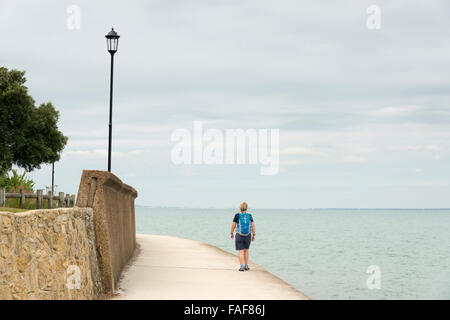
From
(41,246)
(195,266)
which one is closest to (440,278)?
(195,266)

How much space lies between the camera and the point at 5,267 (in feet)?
23.7

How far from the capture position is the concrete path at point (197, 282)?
11.5m

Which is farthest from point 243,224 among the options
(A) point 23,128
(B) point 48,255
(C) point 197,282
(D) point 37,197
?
(A) point 23,128

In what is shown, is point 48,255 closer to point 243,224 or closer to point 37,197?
point 243,224

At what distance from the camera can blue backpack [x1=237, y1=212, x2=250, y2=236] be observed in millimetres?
15351

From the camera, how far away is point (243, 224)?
15.4 m

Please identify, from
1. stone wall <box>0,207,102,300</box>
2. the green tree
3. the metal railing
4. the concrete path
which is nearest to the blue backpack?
the concrete path

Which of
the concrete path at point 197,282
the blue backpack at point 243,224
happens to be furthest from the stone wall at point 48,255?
the blue backpack at point 243,224

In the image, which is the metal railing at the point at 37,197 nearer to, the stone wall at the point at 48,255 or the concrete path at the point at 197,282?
the concrete path at the point at 197,282

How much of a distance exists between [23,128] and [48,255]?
41850 millimetres

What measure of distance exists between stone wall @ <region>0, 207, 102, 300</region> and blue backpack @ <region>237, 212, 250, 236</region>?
5.22 meters

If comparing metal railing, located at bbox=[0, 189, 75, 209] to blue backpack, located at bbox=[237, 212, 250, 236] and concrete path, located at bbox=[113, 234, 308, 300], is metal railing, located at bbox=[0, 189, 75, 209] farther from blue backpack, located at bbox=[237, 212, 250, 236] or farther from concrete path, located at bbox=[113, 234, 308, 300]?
blue backpack, located at bbox=[237, 212, 250, 236]
